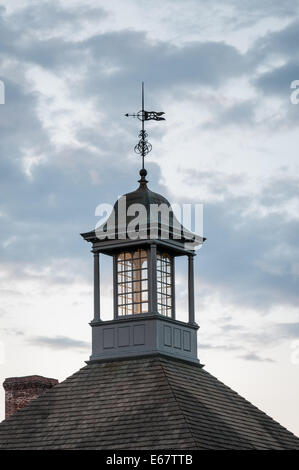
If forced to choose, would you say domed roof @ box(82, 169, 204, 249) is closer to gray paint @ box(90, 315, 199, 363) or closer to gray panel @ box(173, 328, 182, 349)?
gray paint @ box(90, 315, 199, 363)

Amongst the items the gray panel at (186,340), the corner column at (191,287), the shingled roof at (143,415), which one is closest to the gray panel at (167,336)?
the shingled roof at (143,415)

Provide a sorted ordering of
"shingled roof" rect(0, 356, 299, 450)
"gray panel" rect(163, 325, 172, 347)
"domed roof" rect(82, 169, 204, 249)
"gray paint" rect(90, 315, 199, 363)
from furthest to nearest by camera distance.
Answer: "domed roof" rect(82, 169, 204, 249) → "gray panel" rect(163, 325, 172, 347) → "gray paint" rect(90, 315, 199, 363) → "shingled roof" rect(0, 356, 299, 450)

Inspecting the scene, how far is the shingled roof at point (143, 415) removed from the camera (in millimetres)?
38500

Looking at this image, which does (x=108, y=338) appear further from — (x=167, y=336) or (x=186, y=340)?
(x=186, y=340)

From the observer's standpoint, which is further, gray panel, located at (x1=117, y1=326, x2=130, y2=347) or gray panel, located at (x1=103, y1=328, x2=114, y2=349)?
gray panel, located at (x1=103, y1=328, x2=114, y2=349)

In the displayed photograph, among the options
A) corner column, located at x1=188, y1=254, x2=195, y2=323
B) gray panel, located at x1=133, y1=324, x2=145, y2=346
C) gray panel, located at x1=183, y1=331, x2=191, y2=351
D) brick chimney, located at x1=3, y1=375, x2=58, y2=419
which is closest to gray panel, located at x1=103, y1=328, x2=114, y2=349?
gray panel, located at x1=133, y1=324, x2=145, y2=346

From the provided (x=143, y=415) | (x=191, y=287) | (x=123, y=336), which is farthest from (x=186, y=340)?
(x=143, y=415)

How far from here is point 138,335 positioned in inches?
1673

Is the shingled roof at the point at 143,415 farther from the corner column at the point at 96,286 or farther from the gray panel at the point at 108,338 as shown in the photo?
the corner column at the point at 96,286

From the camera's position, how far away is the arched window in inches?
1700

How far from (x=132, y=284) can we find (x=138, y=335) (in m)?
1.67

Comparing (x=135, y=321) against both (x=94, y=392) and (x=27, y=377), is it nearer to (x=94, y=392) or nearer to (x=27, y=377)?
(x=94, y=392)

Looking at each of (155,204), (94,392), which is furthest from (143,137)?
(94,392)

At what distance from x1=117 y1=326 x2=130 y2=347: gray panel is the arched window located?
0.61 m
